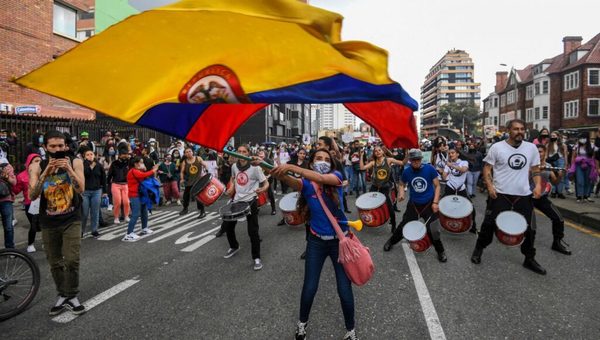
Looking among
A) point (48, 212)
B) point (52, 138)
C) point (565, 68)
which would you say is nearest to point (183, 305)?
point (48, 212)

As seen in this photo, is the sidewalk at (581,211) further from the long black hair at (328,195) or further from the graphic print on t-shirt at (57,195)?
the graphic print on t-shirt at (57,195)

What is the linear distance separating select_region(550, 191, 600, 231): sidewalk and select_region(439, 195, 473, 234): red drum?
3.63m

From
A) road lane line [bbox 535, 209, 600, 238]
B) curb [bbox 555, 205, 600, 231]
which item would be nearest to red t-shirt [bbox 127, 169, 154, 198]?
road lane line [bbox 535, 209, 600, 238]

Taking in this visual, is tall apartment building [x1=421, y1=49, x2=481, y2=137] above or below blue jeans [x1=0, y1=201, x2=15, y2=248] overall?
above

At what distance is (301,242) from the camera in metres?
6.69

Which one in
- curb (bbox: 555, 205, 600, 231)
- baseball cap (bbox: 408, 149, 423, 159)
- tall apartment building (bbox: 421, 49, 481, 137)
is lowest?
curb (bbox: 555, 205, 600, 231)

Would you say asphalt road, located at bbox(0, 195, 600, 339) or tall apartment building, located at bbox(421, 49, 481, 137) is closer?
asphalt road, located at bbox(0, 195, 600, 339)

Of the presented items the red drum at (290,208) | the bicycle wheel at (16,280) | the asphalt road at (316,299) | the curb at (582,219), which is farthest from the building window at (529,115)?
the bicycle wheel at (16,280)

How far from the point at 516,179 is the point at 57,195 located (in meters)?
5.67

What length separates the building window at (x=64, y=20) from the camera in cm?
1964

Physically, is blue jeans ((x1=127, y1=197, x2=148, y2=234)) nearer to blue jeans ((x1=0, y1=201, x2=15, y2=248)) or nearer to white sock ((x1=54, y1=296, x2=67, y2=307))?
blue jeans ((x1=0, y1=201, x2=15, y2=248))

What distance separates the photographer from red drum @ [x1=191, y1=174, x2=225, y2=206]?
6.52 m

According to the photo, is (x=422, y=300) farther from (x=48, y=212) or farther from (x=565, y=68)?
(x=565, y=68)

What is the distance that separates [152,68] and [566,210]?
979 centimetres
